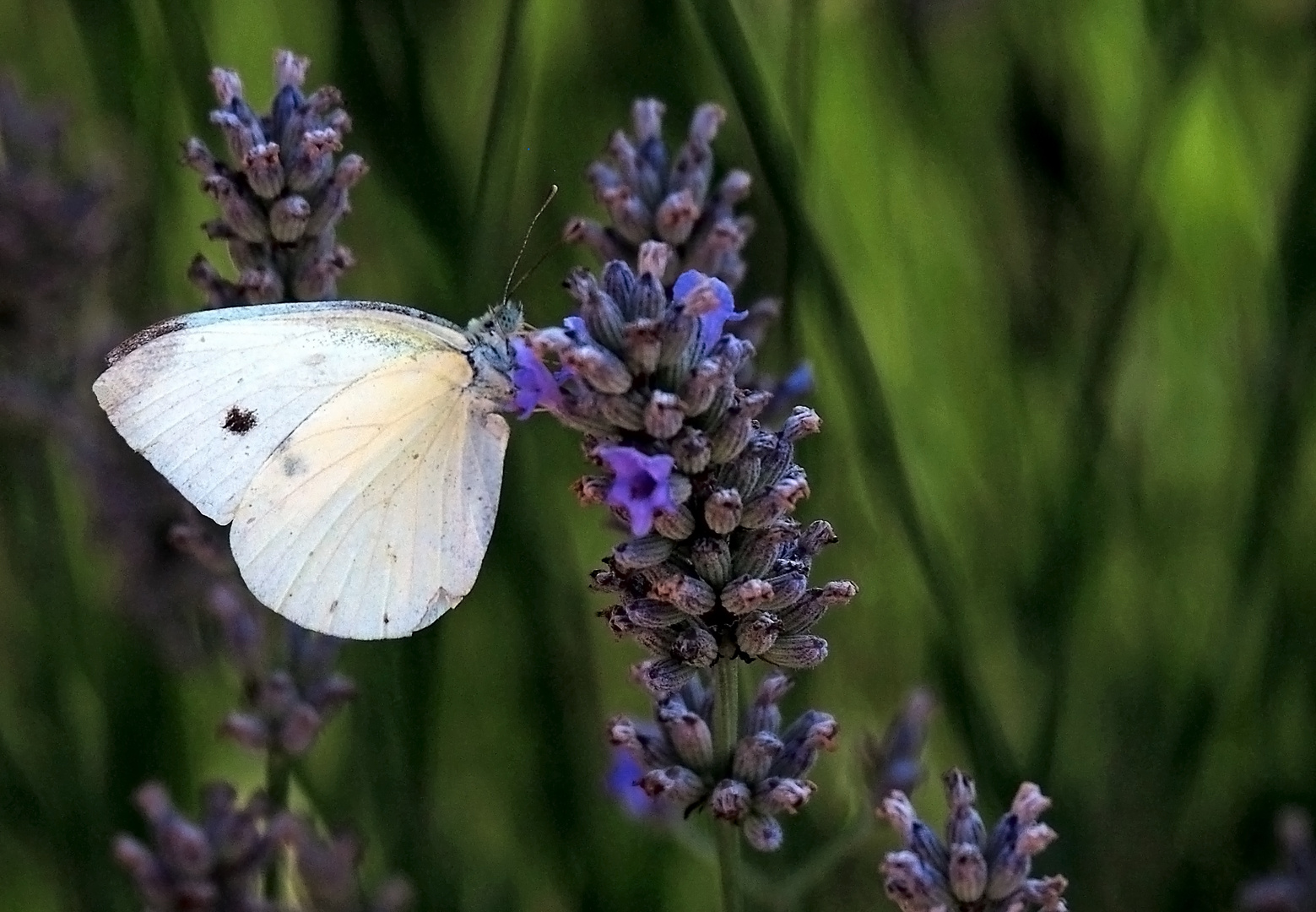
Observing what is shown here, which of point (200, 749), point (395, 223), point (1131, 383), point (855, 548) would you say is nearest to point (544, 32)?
point (395, 223)

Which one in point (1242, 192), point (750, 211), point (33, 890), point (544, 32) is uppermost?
point (544, 32)

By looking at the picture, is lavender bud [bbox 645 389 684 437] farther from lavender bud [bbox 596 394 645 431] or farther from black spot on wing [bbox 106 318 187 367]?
black spot on wing [bbox 106 318 187 367]

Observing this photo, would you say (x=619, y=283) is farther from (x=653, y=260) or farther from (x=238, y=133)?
(x=238, y=133)

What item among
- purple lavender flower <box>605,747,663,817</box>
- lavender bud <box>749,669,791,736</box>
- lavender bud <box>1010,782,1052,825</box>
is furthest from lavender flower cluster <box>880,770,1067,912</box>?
purple lavender flower <box>605,747,663,817</box>

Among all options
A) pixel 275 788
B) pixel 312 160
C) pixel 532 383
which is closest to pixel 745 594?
pixel 532 383

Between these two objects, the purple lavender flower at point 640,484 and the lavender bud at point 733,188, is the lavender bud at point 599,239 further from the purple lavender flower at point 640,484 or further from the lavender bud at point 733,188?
the purple lavender flower at point 640,484

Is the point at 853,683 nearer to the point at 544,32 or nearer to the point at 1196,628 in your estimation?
the point at 1196,628

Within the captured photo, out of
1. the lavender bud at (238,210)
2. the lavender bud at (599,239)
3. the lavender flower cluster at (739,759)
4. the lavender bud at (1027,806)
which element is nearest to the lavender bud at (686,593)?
the lavender flower cluster at (739,759)
